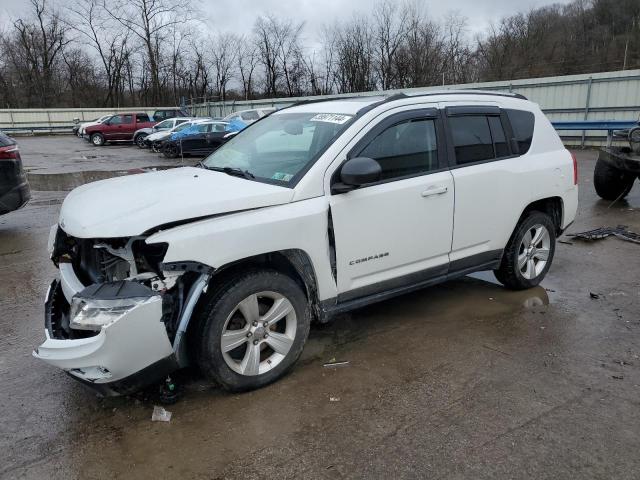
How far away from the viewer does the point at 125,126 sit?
3044 centimetres

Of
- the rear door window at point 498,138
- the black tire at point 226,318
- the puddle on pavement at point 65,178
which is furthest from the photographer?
the puddle on pavement at point 65,178

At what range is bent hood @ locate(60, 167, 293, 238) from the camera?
9.55ft

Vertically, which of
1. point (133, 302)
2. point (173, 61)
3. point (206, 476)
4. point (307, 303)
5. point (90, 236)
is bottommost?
point (206, 476)

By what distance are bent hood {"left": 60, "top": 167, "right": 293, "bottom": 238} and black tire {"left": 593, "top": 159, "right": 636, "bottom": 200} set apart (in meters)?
8.10

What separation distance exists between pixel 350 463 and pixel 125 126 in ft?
102

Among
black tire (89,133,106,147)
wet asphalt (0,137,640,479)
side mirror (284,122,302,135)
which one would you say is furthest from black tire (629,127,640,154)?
black tire (89,133,106,147)

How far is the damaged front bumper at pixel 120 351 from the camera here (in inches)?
107

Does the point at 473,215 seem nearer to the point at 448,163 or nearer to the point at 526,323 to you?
the point at 448,163

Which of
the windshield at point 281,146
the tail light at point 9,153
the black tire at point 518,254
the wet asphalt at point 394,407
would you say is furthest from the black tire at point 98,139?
the black tire at point 518,254

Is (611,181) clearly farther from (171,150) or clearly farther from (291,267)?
(171,150)

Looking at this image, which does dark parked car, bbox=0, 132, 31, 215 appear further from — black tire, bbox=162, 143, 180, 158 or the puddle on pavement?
black tire, bbox=162, 143, 180, 158

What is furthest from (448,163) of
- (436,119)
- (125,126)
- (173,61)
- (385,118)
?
(173,61)

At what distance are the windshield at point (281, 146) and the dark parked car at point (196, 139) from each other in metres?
16.1

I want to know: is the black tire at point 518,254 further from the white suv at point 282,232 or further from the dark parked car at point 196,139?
the dark parked car at point 196,139
